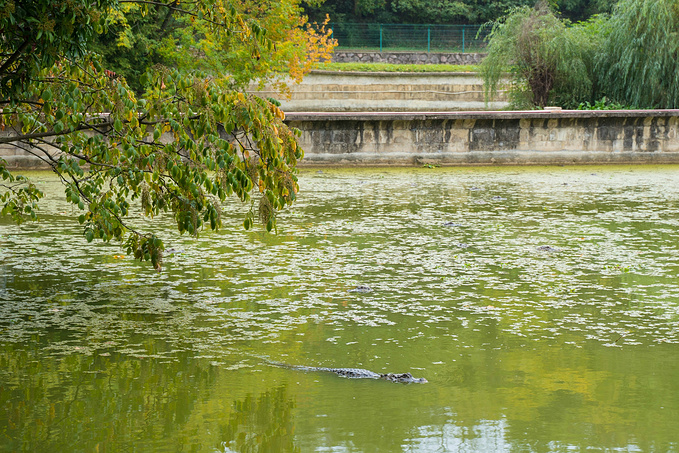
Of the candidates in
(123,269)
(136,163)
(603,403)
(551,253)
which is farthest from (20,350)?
(551,253)

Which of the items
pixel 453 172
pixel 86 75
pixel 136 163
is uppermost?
pixel 86 75

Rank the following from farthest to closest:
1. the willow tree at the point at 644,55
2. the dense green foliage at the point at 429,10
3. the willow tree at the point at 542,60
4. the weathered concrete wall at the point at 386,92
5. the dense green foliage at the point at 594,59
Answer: the dense green foliage at the point at 429,10 → the weathered concrete wall at the point at 386,92 → the willow tree at the point at 542,60 → the dense green foliage at the point at 594,59 → the willow tree at the point at 644,55

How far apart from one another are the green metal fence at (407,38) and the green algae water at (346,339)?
36269 mm

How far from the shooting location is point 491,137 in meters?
20.4

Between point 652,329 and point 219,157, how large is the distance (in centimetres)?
295

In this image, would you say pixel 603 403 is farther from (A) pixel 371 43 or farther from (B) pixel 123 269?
(A) pixel 371 43

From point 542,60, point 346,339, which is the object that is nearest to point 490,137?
point 542,60

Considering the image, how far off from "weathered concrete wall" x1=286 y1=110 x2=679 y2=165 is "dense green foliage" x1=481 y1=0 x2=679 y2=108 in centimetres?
266

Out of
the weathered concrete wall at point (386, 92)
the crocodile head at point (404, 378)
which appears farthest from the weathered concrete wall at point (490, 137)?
the crocodile head at point (404, 378)

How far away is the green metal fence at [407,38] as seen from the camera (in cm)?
4588

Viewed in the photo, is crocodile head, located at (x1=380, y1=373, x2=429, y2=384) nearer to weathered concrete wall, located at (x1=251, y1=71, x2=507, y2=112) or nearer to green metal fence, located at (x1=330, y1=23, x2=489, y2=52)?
weathered concrete wall, located at (x1=251, y1=71, x2=507, y2=112)

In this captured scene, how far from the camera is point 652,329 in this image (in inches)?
234

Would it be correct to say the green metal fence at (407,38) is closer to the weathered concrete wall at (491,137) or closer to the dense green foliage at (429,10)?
the dense green foliage at (429,10)

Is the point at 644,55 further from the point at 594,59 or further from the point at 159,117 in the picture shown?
the point at 159,117
